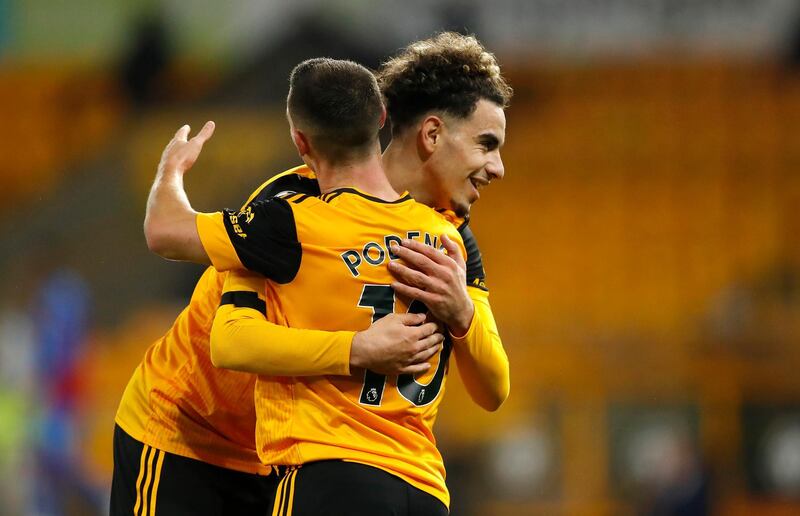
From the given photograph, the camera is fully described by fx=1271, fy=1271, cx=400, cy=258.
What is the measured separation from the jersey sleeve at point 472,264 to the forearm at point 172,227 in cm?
72

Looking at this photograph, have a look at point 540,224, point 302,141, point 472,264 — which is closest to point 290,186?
point 302,141

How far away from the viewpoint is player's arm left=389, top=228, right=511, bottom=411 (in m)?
2.89

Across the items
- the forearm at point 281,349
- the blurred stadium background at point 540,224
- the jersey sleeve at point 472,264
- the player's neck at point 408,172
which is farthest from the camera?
the blurred stadium background at point 540,224

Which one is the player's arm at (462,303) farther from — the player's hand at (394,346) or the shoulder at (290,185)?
the shoulder at (290,185)

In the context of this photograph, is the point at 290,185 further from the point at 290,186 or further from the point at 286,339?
the point at 286,339

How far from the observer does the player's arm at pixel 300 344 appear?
109 inches

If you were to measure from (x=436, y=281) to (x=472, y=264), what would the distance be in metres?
0.42

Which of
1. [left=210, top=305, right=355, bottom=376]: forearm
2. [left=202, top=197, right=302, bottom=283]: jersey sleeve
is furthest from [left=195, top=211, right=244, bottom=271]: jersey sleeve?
[left=210, top=305, right=355, bottom=376]: forearm

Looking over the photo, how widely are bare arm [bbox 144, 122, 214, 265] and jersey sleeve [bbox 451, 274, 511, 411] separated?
0.65m

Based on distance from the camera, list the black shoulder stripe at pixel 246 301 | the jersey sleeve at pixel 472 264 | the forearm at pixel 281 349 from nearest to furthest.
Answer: the forearm at pixel 281 349
the black shoulder stripe at pixel 246 301
the jersey sleeve at pixel 472 264

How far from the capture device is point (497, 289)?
1192 centimetres

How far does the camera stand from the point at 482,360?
121 inches

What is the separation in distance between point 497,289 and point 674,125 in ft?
9.60

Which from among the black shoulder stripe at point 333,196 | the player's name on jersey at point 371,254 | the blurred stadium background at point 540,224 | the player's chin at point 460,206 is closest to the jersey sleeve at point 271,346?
→ the player's name on jersey at point 371,254
